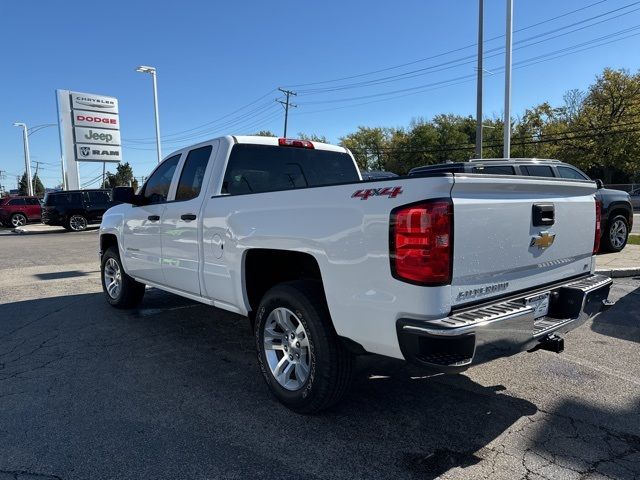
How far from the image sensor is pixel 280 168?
480cm

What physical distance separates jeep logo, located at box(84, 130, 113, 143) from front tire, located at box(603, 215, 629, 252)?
105 ft

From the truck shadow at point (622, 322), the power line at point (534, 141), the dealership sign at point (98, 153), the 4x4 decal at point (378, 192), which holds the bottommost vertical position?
the truck shadow at point (622, 322)

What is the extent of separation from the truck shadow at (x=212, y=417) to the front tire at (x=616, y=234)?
8102 mm

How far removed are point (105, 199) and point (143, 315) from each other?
20084mm

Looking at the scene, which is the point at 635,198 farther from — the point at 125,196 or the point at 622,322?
the point at 125,196

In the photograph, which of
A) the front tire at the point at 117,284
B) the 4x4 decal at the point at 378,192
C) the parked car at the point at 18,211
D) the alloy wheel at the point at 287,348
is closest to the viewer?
the 4x4 decal at the point at 378,192

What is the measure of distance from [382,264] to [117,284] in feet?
16.3

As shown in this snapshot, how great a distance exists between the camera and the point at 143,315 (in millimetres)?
6250

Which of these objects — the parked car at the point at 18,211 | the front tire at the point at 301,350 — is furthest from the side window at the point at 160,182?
the parked car at the point at 18,211

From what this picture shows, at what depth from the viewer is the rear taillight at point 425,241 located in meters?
2.53

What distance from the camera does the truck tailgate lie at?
2.67 metres

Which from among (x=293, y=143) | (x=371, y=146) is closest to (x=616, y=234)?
(x=293, y=143)

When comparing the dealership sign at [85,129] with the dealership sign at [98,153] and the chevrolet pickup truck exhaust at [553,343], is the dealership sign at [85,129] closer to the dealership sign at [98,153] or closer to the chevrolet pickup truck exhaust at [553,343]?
the dealership sign at [98,153]

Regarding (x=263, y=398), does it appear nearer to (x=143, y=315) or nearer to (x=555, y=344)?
(x=555, y=344)
